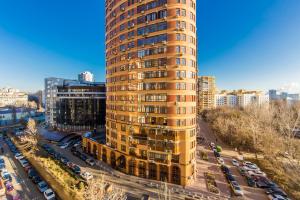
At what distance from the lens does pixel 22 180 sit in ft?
112

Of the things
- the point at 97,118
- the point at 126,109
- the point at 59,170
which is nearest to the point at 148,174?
the point at 126,109

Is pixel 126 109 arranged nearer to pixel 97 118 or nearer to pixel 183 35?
pixel 183 35

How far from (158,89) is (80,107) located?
2120 inches

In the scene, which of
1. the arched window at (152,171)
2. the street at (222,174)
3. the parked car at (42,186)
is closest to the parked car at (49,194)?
the parked car at (42,186)

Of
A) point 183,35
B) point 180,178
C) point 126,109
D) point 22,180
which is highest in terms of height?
point 183,35

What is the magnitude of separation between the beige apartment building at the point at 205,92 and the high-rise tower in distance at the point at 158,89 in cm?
9892

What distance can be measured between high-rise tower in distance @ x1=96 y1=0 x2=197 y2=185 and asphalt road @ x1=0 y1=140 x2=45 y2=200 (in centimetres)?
1782

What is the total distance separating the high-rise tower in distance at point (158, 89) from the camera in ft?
101

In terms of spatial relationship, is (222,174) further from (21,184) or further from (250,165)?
(21,184)

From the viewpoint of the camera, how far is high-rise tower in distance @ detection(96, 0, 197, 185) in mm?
30859

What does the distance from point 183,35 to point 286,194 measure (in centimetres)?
3820

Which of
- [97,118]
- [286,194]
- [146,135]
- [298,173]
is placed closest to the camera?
[286,194]

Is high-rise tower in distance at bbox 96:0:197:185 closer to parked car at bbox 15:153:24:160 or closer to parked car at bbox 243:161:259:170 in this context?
parked car at bbox 243:161:259:170

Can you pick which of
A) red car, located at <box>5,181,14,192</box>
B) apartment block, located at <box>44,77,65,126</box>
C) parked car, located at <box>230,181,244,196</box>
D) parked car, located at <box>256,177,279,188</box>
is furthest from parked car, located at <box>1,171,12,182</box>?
parked car, located at <box>256,177,279,188</box>
